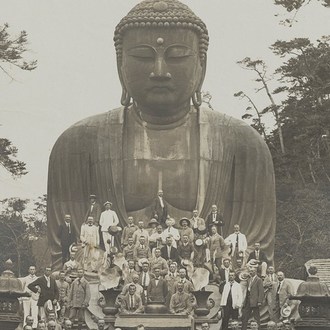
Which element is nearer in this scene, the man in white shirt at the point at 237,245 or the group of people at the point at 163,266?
the group of people at the point at 163,266

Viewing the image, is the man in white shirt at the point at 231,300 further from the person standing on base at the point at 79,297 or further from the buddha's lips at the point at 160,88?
the buddha's lips at the point at 160,88

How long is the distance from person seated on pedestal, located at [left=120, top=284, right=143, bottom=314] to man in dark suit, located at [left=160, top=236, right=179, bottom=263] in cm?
222

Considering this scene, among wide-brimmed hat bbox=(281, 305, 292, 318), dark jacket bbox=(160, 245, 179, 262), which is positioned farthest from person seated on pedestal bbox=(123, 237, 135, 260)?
wide-brimmed hat bbox=(281, 305, 292, 318)

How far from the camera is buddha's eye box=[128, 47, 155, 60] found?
3212 centimetres

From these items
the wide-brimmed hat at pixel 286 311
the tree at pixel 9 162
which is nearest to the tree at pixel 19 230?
the tree at pixel 9 162

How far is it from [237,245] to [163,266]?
2.64m

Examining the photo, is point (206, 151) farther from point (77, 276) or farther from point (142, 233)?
point (77, 276)

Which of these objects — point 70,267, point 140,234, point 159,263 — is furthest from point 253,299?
point 70,267

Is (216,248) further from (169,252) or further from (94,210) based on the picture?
(94,210)

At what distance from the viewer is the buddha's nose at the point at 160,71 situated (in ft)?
104

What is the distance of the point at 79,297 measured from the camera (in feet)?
87.7

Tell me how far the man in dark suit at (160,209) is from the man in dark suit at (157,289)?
4409mm

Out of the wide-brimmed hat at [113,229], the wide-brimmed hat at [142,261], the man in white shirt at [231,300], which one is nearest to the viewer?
the man in white shirt at [231,300]

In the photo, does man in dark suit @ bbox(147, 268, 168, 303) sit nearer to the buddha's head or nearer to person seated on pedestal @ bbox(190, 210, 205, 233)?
person seated on pedestal @ bbox(190, 210, 205, 233)
